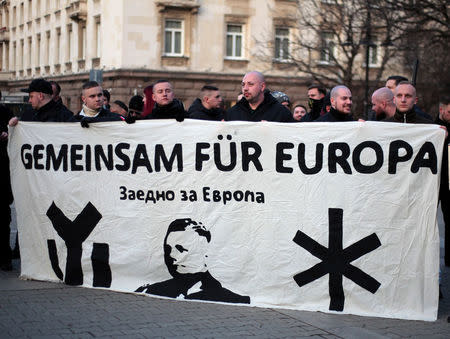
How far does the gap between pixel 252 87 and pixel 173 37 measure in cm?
3629

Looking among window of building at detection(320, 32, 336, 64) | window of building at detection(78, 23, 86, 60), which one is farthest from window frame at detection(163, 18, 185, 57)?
window of building at detection(320, 32, 336, 64)

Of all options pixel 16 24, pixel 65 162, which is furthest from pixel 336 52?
pixel 65 162

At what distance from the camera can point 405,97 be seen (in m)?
8.01

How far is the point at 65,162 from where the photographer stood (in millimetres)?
8547

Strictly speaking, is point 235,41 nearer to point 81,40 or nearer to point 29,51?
point 81,40

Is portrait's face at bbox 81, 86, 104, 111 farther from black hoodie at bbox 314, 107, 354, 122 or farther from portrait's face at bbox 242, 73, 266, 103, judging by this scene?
black hoodie at bbox 314, 107, 354, 122

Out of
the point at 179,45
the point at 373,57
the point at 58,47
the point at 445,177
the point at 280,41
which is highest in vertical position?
the point at 280,41

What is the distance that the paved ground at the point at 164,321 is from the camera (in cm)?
647

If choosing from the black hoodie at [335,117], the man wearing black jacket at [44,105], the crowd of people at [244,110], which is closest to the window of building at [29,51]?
the crowd of people at [244,110]

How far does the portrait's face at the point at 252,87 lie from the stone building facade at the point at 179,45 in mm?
32928

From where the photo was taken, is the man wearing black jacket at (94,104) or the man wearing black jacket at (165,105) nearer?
the man wearing black jacket at (165,105)

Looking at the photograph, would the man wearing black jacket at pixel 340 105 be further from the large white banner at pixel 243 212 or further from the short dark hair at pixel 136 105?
the short dark hair at pixel 136 105

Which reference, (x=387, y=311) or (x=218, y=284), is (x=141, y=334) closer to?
(x=218, y=284)

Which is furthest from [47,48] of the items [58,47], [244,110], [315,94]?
[244,110]
